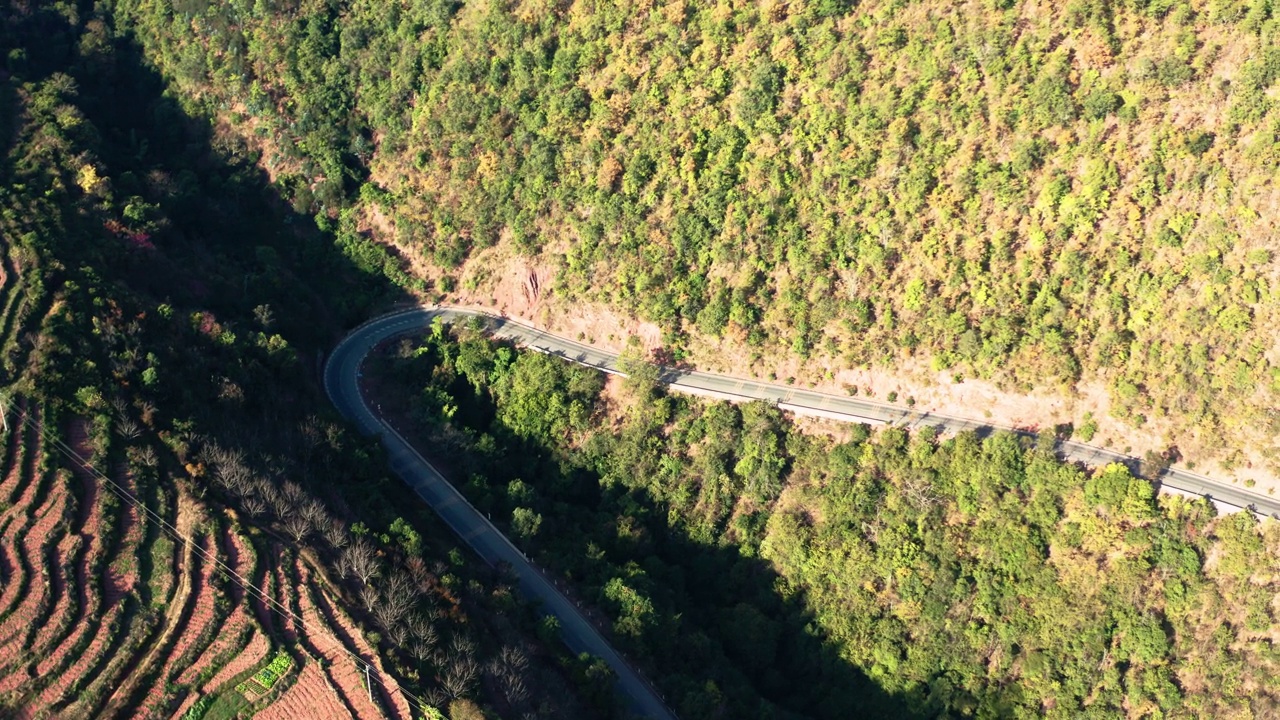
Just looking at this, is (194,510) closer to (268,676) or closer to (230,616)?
(230,616)

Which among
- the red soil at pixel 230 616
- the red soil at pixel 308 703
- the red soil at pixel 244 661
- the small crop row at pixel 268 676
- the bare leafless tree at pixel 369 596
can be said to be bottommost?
the red soil at pixel 308 703

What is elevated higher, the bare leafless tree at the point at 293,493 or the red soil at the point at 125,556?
the red soil at the point at 125,556

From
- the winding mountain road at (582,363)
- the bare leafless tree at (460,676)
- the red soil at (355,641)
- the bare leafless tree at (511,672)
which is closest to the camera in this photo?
the red soil at (355,641)

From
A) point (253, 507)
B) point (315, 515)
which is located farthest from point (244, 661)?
point (253, 507)

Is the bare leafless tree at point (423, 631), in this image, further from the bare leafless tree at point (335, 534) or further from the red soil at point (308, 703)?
the bare leafless tree at point (335, 534)

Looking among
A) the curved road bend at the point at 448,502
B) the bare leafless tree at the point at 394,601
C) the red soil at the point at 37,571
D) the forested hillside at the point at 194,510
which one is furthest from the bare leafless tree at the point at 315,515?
the red soil at the point at 37,571

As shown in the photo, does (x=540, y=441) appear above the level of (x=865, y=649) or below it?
above

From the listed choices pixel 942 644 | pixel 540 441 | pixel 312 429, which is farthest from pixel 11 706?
pixel 942 644

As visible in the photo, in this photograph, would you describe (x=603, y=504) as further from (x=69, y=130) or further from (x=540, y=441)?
(x=69, y=130)
